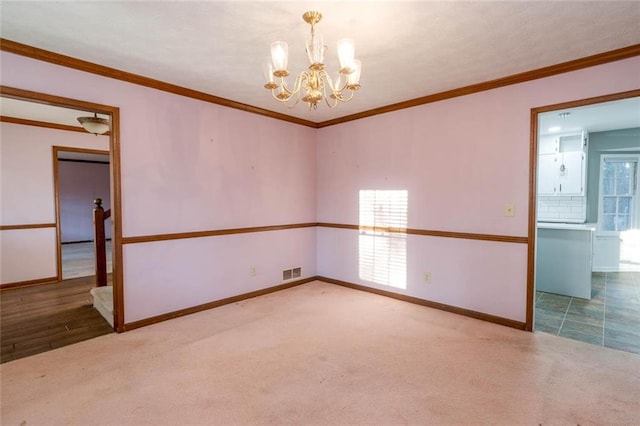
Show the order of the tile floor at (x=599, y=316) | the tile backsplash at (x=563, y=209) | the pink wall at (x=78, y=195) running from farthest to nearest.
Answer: the pink wall at (x=78, y=195) < the tile backsplash at (x=563, y=209) < the tile floor at (x=599, y=316)

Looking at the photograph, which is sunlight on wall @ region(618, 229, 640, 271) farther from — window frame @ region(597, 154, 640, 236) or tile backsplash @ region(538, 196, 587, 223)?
tile backsplash @ region(538, 196, 587, 223)

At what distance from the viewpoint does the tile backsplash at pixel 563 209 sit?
574cm

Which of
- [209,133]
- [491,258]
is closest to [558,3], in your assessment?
[491,258]

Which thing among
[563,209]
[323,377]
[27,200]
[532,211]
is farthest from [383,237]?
[27,200]

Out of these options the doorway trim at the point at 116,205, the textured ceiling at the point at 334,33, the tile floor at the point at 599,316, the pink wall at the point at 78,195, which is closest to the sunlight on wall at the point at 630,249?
the tile floor at the point at 599,316

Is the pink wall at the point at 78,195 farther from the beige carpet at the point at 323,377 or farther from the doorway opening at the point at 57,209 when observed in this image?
the beige carpet at the point at 323,377

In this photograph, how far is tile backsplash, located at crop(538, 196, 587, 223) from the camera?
226 inches

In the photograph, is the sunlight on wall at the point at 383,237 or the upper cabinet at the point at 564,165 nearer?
the sunlight on wall at the point at 383,237

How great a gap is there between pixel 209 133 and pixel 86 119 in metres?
1.44

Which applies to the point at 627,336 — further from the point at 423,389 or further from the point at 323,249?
the point at 323,249

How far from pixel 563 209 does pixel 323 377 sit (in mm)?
5862

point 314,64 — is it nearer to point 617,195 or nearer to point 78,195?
point 617,195

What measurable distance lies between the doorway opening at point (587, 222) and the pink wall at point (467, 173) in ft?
0.43

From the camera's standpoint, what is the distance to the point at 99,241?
4.12m
